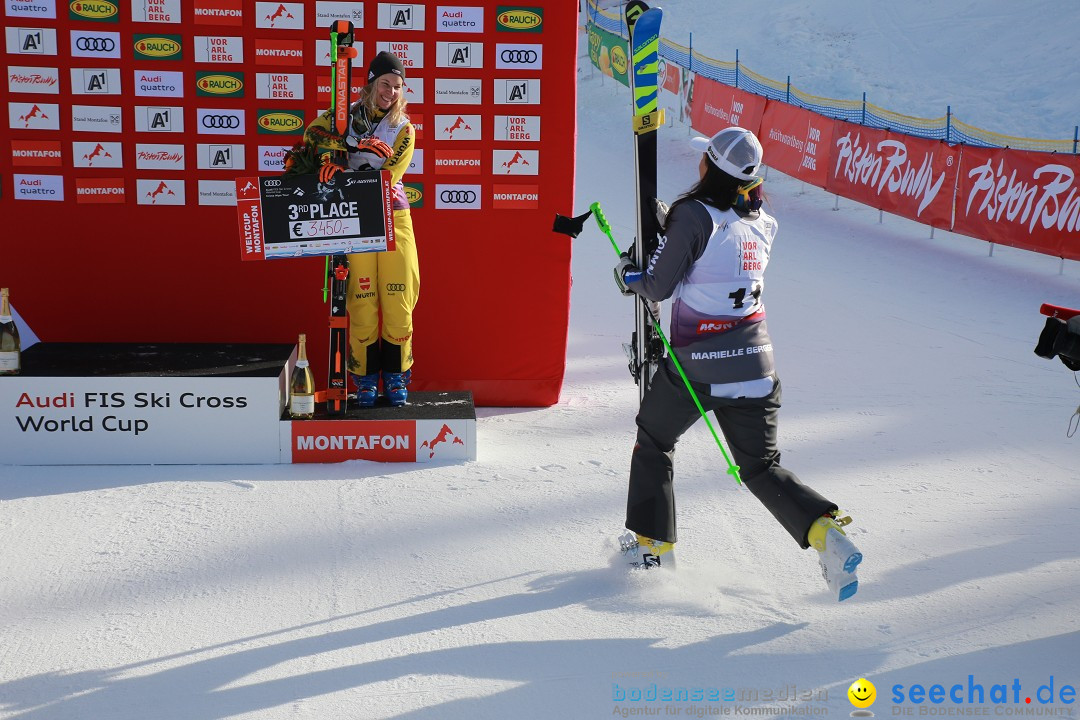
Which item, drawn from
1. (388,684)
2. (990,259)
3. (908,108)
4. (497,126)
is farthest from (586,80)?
(388,684)

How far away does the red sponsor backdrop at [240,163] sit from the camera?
5.80m

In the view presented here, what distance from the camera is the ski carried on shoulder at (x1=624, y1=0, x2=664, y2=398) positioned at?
4398 millimetres

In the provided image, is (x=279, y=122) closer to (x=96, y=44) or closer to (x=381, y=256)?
(x=96, y=44)

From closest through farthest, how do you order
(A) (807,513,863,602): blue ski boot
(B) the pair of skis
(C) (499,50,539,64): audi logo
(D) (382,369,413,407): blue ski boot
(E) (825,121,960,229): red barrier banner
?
(A) (807,513,863,602): blue ski boot, (B) the pair of skis, (D) (382,369,413,407): blue ski boot, (C) (499,50,539,64): audi logo, (E) (825,121,960,229): red barrier banner

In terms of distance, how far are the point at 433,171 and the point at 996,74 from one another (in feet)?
63.2

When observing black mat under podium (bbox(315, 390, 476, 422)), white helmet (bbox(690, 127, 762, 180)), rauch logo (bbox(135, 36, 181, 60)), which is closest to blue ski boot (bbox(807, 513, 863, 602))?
white helmet (bbox(690, 127, 762, 180))

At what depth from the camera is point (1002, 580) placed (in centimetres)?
414

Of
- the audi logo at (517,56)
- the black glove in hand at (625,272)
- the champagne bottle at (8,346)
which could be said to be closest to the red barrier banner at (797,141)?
the audi logo at (517,56)

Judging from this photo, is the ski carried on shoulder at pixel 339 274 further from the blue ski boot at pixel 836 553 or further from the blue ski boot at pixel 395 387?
the blue ski boot at pixel 836 553

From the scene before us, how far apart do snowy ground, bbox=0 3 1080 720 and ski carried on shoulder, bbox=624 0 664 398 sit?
82cm

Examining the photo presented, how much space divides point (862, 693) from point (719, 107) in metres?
14.5

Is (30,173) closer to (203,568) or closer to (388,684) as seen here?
(203,568)

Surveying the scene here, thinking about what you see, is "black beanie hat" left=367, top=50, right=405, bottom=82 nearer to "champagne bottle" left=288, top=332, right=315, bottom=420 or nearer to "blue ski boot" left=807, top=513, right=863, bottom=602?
"champagne bottle" left=288, top=332, right=315, bottom=420

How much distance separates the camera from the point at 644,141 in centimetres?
452
